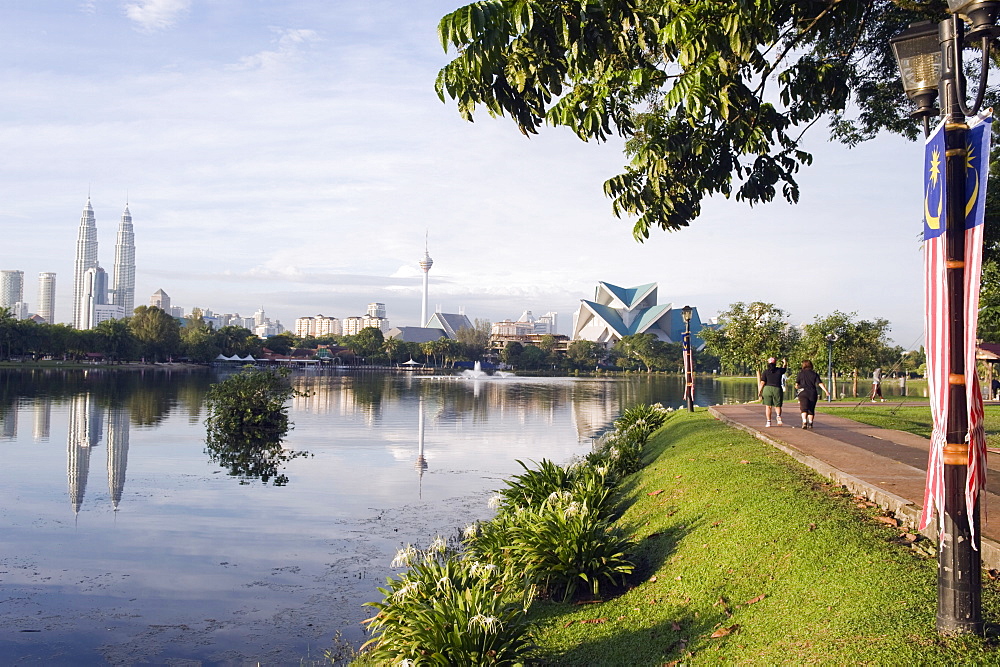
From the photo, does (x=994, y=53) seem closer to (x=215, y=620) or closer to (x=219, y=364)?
(x=215, y=620)

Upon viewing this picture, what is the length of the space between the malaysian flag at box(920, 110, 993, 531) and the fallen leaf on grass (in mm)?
1376

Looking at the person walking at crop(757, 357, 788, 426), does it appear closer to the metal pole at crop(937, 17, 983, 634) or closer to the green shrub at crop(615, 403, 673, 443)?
the green shrub at crop(615, 403, 673, 443)

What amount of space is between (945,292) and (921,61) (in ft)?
3.92

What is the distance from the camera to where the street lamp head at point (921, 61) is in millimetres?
3904

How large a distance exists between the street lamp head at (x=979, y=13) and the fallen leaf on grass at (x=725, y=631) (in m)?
3.37

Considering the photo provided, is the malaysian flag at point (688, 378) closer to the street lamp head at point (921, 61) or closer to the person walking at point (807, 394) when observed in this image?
the person walking at point (807, 394)

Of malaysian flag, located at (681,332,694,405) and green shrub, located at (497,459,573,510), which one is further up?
malaysian flag, located at (681,332,694,405)

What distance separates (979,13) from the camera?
352cm

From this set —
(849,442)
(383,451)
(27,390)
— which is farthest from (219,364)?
(849,442)

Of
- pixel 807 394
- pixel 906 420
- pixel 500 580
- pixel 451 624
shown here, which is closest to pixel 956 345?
pixel 451 624

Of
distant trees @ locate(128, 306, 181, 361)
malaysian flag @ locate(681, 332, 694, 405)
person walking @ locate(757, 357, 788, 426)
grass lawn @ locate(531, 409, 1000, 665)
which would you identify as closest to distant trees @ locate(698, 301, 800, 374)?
malaysian flag @ locate(681, 332, 694, 405)

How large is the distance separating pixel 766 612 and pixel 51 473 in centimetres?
1279

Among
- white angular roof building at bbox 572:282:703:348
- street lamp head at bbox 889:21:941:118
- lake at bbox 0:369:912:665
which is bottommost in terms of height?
lake at bbox 0:369:912:665

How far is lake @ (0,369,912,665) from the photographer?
256 inches
